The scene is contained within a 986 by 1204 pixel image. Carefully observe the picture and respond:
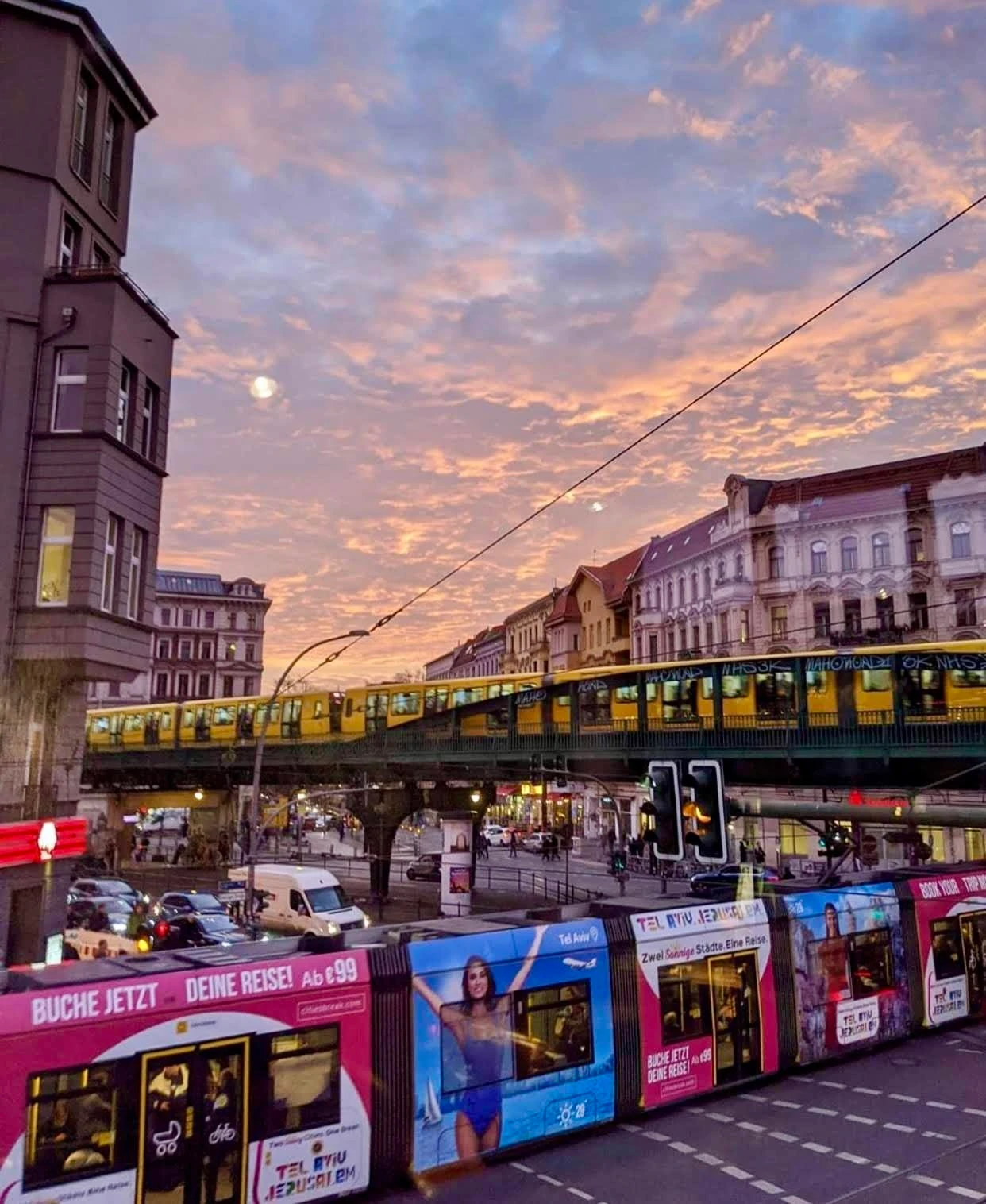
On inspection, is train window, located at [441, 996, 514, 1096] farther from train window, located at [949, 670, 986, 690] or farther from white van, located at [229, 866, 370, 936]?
train window, located at [949, 670, 986, 690]

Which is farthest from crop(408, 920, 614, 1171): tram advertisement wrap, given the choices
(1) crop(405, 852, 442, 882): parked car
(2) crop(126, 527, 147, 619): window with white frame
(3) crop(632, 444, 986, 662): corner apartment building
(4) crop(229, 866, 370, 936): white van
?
(3) crop(632, 444, 986, 662): corner apartment building

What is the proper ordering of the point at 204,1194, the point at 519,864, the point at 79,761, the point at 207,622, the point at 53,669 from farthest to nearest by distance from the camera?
the point at 207,622
the point at 519,864
the point at 79,761
the point at 53,669
the point at 204,1194

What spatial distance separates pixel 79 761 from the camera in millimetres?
24328

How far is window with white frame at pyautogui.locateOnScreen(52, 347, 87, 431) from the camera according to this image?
73.3 feet

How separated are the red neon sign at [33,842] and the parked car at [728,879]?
13935 millimetres

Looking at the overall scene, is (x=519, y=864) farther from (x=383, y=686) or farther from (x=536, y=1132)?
(x=536, y=1132)

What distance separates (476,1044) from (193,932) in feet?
54.2

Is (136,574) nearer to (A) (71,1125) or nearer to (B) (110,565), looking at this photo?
(B) (110,565)

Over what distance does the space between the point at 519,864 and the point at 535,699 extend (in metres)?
21.9

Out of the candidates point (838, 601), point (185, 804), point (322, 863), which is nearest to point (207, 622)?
point (185, 804)

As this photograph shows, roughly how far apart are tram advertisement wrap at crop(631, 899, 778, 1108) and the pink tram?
34mm

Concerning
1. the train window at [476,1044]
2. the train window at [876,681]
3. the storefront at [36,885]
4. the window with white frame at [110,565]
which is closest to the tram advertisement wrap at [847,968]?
the train window at [476,1044]

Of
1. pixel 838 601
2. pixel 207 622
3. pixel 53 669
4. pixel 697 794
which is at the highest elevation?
pixel 207 622

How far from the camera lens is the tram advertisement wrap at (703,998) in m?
13.1
